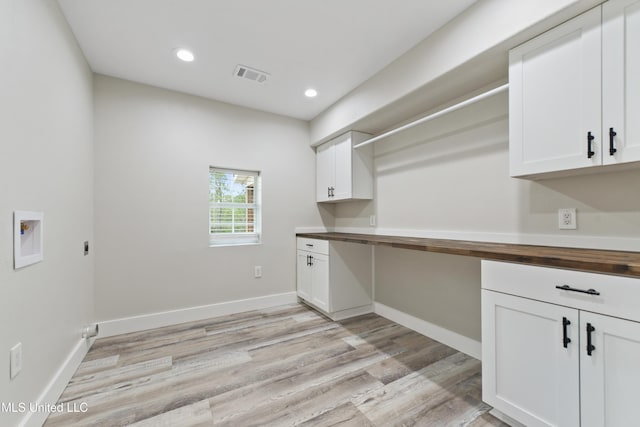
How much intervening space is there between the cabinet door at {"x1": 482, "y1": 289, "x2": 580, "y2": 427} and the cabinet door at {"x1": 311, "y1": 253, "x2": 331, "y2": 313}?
1.64m

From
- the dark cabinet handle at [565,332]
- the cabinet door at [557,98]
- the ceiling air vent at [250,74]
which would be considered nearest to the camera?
the dark cabinet handle at [565,332]

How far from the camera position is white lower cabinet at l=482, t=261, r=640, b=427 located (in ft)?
3.39

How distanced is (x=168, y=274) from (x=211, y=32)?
2298mm

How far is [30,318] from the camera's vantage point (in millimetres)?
1345

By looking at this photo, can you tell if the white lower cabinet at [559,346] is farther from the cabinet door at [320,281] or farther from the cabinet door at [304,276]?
the cabinet door at [304,276]

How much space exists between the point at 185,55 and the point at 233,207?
1642 millimetres

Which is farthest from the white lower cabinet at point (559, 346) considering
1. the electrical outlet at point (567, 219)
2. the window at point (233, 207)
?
the window at point (233, 207)

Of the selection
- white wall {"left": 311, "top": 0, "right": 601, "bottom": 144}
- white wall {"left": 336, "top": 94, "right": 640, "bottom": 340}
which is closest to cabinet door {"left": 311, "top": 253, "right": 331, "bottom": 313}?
white wall {"left": 336, "top": 94, "right": 640, "bottom": 340}

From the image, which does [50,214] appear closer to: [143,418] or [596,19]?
[143,418]

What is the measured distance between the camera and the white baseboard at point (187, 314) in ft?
8.47

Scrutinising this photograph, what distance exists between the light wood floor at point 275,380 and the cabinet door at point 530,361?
0.78 feet

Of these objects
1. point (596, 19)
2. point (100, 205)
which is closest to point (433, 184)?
point (596, 19)

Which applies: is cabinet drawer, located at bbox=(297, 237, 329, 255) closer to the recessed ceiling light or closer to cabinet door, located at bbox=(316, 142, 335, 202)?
cabinet door, located at bbox=(316, 142, 335, 202)

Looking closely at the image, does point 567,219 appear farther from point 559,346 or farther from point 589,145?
point 559,346
